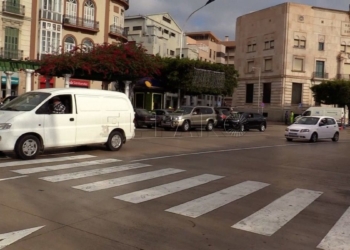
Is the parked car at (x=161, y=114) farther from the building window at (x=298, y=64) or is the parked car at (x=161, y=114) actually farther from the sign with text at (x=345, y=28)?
the sign with text at (x=345, y=28)

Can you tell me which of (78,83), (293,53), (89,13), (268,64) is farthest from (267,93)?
(78,83)

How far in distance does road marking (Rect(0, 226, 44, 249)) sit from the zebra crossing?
2140 millimetres

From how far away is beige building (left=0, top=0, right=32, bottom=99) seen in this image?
38.0 meters

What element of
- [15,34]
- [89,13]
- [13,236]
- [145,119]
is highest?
[89,13]

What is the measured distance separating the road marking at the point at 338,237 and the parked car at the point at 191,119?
20976 mm

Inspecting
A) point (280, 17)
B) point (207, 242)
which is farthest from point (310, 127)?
point (280, 17)

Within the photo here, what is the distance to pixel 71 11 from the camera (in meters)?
43.6

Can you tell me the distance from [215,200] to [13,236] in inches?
143

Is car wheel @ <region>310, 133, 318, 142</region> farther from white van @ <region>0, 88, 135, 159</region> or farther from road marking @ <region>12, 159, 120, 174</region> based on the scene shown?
road marking @ <region>12, 159, 120, 174</region>

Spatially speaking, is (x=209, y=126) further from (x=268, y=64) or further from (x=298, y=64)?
(x=268, y=64)

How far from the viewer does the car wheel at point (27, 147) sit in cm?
1141

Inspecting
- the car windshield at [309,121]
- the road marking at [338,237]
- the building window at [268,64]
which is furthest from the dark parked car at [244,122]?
the building window at [268,64]

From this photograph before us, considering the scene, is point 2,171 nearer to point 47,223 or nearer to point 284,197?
point 47,223

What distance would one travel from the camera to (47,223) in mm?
5918
